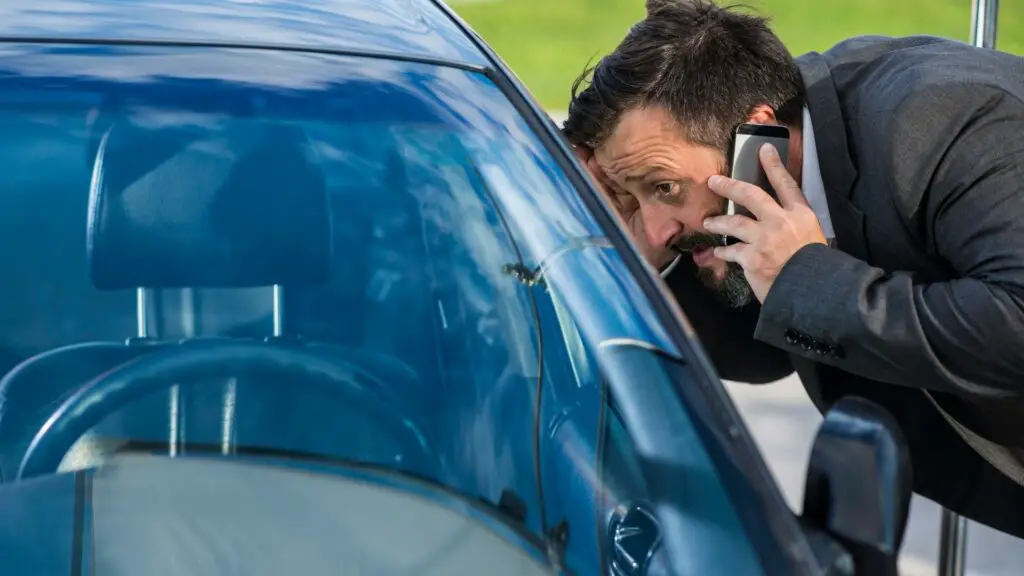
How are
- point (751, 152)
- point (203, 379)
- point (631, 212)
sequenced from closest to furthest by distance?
point (203, 379)
point (751, 152)
point (631, 212)

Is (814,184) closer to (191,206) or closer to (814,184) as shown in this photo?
(814,184)

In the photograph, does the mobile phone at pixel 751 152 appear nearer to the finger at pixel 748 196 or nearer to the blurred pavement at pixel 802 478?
the finger at pixel 748 196

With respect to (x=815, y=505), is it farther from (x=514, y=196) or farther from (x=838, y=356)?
(x=838, y=356)

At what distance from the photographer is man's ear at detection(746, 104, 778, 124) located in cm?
194

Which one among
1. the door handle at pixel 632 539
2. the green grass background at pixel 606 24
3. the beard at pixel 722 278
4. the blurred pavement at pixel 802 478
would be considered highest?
the green grass background at pixel 606 24

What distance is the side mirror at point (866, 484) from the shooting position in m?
1.08

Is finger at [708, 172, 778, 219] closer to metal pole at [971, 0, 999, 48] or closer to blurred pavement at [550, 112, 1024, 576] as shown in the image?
blurred pavement at [550, 112, 1024, 576]

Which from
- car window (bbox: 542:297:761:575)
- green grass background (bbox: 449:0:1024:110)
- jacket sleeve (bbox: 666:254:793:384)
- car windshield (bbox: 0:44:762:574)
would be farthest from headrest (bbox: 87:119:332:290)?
green grass background (bbox: 449:0:1024:110)

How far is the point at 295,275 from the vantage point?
4.42 ft

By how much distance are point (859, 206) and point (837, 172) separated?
55 millimetres

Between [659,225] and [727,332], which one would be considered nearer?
[659,225]

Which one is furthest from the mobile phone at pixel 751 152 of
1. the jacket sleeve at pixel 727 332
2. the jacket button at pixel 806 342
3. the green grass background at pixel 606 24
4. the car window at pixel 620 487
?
the green grass background at pixel 606 24

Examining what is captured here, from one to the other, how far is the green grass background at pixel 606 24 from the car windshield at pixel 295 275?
1041 cm

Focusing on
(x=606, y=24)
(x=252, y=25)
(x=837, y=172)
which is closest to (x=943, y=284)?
(x=837, y=172)
